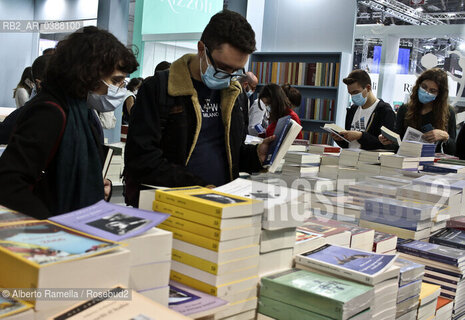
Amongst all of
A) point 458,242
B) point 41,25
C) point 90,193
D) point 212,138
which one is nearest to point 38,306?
point 90,193

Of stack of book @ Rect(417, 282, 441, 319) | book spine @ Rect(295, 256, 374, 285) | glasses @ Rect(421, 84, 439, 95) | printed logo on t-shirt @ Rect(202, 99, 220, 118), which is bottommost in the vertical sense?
stack of book @ Rect(417, 282, 441, 319)

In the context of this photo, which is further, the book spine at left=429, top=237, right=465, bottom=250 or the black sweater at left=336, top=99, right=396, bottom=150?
the black sweater at left=336, top=99, right=396, bottom=150

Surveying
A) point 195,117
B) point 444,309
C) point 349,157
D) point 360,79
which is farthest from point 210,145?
point 360,79

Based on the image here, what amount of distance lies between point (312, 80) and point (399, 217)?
6160mm

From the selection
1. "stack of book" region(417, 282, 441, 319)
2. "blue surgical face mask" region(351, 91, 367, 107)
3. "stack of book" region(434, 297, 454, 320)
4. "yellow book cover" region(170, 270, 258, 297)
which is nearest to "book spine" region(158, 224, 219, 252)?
"yellow book cover" region(170, 270, 258, 297)

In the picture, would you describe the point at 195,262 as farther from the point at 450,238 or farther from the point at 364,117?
the point at 364,117

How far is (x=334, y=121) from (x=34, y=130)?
22.9 ft

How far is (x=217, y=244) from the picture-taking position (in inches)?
48.5

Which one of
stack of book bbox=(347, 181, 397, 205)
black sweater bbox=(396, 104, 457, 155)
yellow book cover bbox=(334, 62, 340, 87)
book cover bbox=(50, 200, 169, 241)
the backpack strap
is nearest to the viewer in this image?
book cover bbox=(50, 200, 169, 241)

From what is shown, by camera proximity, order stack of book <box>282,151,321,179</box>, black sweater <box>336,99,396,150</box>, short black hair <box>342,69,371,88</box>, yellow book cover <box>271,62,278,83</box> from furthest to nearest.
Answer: yellow book cover <box>271,62,278,83</box>
short black hair <box>342,69,371,88</box>
black sweater <box>336,99,396,150</box>
stack of book <box>282,151,321,179</box>

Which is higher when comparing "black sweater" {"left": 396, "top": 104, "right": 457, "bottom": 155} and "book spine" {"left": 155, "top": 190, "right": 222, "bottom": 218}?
"black sweater" {"left": 396, "top": 104, "right": 457, "bottom": 155}

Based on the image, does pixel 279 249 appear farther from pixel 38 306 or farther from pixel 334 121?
pixel 334 121

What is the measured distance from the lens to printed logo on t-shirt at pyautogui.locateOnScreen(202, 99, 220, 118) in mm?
2077

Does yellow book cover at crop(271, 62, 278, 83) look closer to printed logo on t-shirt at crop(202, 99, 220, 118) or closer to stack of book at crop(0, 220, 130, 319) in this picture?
printed logo on t-shirt at crop(202, 99, 220, 118)
